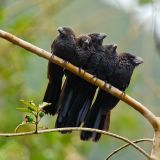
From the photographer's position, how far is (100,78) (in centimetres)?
351

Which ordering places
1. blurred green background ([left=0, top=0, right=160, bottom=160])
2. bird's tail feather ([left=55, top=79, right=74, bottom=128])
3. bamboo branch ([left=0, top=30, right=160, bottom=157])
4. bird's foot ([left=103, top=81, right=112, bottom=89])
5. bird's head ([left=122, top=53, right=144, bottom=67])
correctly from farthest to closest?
blurred green background ([left=0, top=0, right=160, bottom=160])
bird's head ([left=122, top=53, right=144, bottom=67])
bird's tail feather ([left=55, top=79, right=74, bottom=128])
bird's foot ([left=103, top=81, right=112, bottom=89])
bamboo branch ([left=0, top=30, right=160, bottom=157])

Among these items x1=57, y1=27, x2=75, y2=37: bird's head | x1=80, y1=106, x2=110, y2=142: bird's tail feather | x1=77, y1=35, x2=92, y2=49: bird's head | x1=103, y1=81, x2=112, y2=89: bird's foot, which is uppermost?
x1=57, y1=27, x2=75, y2=37: bird's head

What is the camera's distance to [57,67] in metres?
3.54

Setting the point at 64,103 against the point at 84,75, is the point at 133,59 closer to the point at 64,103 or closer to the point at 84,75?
the point at 64,103

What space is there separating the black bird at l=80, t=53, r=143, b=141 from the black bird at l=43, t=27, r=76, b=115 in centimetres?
22

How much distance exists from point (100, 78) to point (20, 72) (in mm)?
2302

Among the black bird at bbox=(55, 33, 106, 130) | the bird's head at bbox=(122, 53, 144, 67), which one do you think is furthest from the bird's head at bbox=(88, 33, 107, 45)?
the bird's head at bbox=(122, 53, 144, 67)

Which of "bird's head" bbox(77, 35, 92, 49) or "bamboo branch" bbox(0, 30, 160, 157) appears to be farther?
"bird's head" bbox(77, 35, 92, 49)

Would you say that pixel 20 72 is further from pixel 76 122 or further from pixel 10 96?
pixel 76 122

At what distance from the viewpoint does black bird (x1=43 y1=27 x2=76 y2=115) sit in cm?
344

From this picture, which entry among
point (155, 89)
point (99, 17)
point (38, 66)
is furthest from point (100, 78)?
point (38, 66)

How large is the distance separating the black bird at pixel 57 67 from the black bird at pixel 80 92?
4 centimetres

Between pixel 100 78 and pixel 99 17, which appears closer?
pixel 100 78

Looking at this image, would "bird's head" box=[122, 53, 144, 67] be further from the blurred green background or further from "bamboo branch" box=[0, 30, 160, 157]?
the blurred green background
